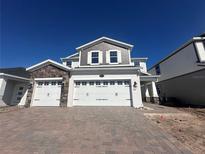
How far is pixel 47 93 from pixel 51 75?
5.77ft

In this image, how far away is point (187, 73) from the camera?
39.2 ft

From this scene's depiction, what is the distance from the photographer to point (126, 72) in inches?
386

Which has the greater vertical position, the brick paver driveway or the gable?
the gable

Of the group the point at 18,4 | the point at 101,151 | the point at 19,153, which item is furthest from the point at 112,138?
the point at 18,4

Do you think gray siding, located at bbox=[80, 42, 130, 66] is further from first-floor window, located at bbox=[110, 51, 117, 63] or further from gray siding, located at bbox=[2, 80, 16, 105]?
gray siding, located at bbox=[2, 80, 16, 105]

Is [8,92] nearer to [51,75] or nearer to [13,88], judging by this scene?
[13,88]

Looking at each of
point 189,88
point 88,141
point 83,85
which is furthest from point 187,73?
point 88,141

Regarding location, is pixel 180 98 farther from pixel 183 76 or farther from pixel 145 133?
pixel 145 133

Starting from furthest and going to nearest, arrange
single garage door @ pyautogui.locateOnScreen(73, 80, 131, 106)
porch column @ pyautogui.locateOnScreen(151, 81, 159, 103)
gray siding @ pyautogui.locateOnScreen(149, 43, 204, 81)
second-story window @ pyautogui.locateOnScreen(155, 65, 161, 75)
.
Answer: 1. second-story window @ pyautogui.locateOnScreen(155, 65, 161, 75)
2. porch column @ pyautogui.locateOnScreen(151, 81, 159, 103)
3. gray siding @ pyautogui.locateOnScreen(149, 43, 204, 81)
4. single garage door @ pyautogui.locateOnScreen(73, 80, 131, 106)

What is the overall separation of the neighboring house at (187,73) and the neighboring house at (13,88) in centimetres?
1755

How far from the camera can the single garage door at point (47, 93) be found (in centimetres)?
968

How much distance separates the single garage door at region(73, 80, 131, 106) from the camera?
9.42 meters

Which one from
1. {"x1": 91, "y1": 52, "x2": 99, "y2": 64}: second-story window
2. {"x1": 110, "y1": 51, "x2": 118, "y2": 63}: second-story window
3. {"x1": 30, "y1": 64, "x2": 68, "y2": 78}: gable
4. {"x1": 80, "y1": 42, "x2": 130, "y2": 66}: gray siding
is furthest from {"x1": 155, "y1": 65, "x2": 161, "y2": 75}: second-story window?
{"x1": 30, "y1": 64, "x2": 68, "y2": 78}: gable

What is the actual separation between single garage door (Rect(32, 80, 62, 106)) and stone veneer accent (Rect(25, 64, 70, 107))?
1.50 feet
